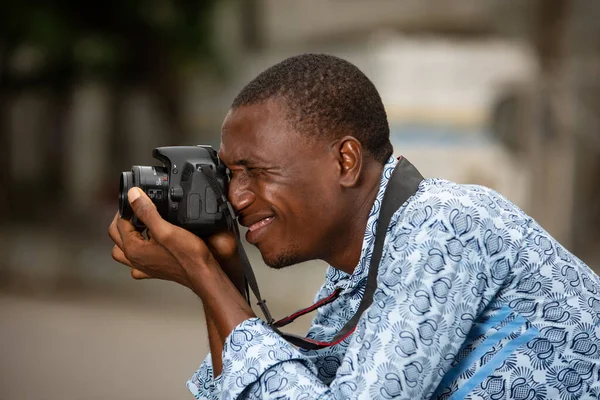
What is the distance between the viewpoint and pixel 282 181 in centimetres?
178

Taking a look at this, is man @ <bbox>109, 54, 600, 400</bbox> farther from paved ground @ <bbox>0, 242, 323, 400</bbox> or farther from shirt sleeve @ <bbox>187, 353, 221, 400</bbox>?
paved ground @ <bbox>0, 242, 323, 400</bbox>

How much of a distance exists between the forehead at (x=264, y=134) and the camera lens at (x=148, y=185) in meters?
0.23

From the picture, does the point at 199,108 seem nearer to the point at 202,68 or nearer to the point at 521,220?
the point at 202,68

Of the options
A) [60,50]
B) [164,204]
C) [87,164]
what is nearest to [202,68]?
[60,50]

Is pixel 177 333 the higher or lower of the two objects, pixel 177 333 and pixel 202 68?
the lower

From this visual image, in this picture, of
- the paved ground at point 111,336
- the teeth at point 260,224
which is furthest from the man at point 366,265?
the paved ground at point 111,336

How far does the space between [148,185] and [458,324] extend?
2.62ft

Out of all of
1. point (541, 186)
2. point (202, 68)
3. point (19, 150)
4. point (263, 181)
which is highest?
point (263, 181)

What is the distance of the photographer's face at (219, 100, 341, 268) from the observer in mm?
1775

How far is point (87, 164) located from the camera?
11445 mm

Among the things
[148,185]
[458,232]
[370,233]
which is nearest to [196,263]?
[148,185]

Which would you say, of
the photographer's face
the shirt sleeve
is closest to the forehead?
the photographer's face

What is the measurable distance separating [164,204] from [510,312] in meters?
0.82

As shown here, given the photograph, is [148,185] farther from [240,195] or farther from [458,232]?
[458,232]
